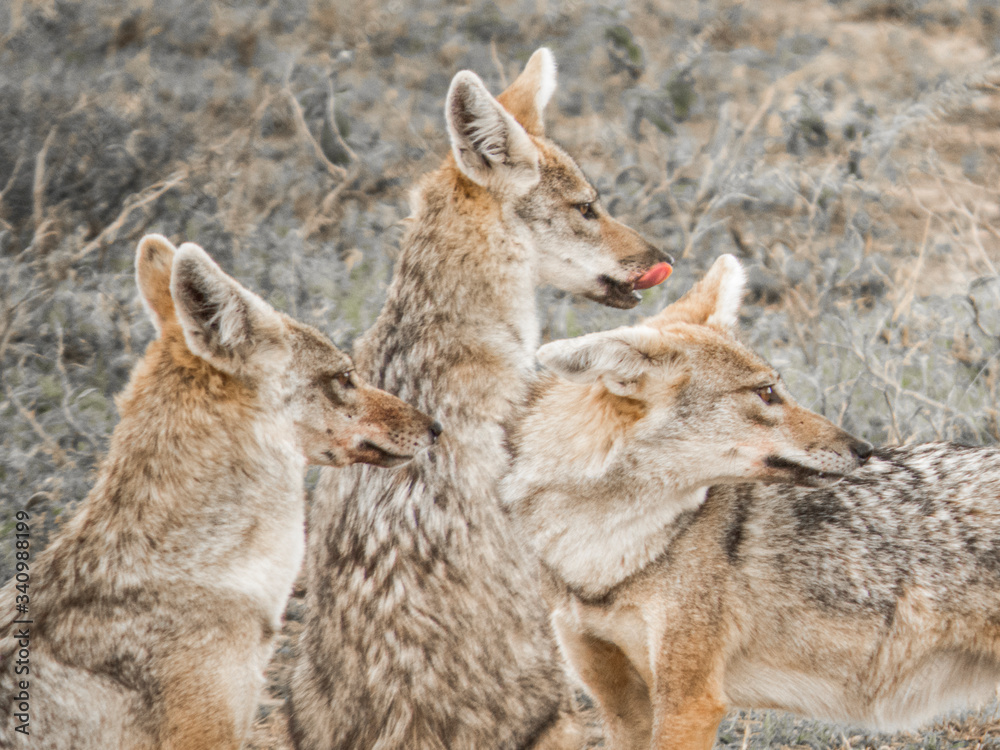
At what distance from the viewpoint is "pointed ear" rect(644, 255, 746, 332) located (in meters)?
4.13

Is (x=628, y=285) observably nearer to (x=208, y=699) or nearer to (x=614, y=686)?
(x=614, y=686)

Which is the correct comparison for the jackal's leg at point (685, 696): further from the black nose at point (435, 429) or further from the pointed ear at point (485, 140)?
the pointed ear at point (485, 140)

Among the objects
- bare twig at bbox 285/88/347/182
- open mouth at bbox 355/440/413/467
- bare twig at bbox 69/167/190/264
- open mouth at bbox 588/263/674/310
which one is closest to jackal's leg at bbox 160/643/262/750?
open mouth at bbox 355/440/413/467

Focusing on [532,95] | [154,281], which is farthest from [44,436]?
[532,95]

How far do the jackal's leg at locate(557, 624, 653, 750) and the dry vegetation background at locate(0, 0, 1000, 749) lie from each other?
2.92 ft

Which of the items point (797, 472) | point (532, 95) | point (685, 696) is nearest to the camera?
point (685, 696)

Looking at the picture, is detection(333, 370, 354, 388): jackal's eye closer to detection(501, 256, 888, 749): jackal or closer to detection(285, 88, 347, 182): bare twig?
detection(501, 256, 888, 749): jackal

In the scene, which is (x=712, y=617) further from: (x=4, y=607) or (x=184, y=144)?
(x=184, y=144)

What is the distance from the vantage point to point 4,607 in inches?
136

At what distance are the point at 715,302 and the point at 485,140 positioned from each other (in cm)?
117

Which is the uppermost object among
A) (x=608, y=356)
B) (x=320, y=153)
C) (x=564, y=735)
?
(x=608, y=356)

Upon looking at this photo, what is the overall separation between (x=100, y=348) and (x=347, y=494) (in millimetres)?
2718

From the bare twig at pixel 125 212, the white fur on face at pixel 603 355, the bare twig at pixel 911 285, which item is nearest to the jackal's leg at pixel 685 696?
the white fur on face at pixel 603 355

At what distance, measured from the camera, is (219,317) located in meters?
3.42
